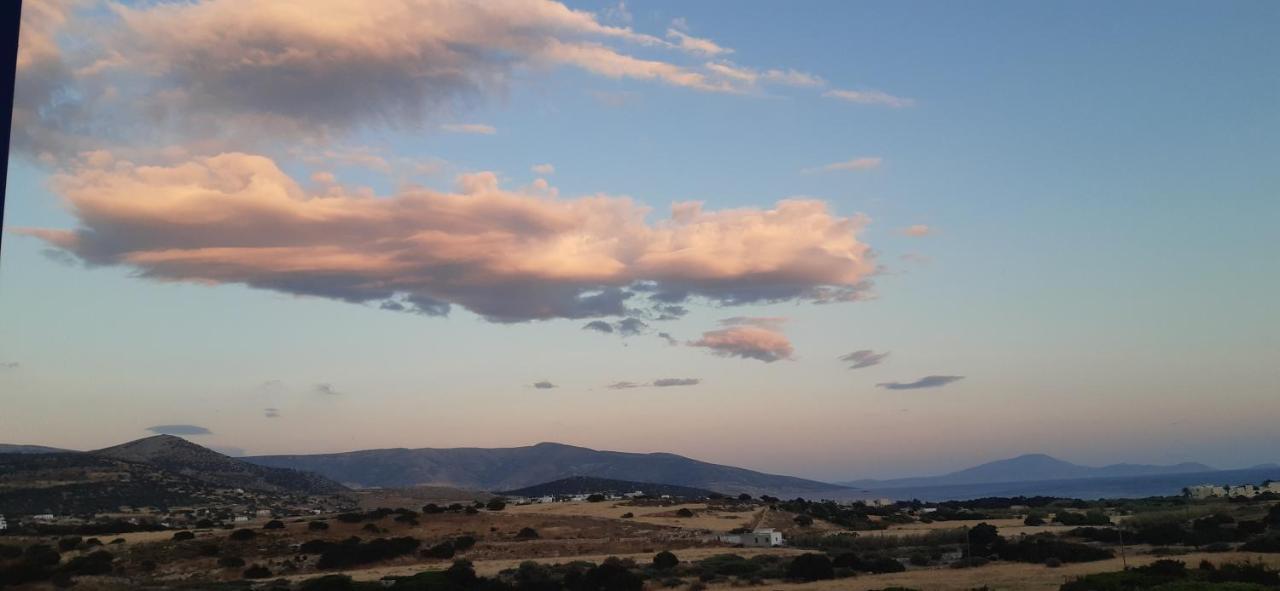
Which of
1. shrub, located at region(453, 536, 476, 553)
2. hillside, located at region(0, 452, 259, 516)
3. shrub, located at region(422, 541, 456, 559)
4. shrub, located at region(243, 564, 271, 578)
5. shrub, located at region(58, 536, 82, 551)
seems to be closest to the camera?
shrub, located at region(243, 564, 271, 578)

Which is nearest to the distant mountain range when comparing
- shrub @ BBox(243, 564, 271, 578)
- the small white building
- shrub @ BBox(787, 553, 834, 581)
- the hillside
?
the hillside

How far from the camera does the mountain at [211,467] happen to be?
130 metres

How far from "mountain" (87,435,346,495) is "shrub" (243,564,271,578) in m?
84.7

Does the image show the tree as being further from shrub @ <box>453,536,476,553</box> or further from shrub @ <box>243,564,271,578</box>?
shrub @ <box>243,564,271,578</box>

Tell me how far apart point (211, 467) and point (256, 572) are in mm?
105693

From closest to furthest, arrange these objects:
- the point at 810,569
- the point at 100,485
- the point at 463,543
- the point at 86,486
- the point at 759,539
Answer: the point at 810,569
the point at 463,543
the point at 759,539
the point at 86,486
the point at 100,485

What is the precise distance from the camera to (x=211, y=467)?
138m

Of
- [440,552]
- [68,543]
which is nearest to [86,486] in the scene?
[68,543]

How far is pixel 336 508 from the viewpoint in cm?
10169

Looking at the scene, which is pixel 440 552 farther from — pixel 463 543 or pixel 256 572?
pixel 256 572

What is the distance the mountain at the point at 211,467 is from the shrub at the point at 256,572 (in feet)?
278

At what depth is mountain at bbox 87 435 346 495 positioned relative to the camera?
130 meters

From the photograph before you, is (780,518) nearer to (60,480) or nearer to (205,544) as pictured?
(205,544)

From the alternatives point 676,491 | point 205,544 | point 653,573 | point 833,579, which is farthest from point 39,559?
point 676,491
